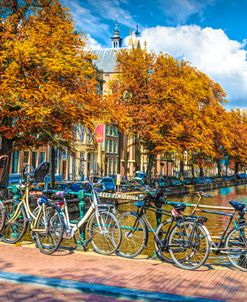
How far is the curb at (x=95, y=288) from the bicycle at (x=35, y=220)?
1.88 meters

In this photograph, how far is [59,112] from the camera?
59.9ft

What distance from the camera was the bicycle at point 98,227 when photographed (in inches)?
324

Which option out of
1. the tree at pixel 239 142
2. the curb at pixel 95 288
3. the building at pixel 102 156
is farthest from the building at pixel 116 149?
the curb at pixel 95 288

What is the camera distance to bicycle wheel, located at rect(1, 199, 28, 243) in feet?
30.5

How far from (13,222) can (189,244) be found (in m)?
4.12

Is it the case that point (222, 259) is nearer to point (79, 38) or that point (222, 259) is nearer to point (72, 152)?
point (72, 152)

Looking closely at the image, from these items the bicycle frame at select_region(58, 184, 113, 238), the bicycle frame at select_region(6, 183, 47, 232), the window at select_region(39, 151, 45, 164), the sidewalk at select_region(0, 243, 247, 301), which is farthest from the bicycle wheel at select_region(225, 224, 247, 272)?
the window at select_region(39, 151, 45, 164)

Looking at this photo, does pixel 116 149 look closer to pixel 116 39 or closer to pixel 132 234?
pixel 116 39

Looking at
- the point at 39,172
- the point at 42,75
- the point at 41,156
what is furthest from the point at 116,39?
the point at 39,172

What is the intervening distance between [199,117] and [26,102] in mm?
29215

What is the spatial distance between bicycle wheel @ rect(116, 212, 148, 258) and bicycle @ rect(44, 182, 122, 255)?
0.19 metres

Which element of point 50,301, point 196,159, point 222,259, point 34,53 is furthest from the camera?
point 196,159

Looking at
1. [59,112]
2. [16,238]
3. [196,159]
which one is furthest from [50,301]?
[196,159]

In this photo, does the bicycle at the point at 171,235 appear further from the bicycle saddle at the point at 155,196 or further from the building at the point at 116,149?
the building at the point at 116,149
